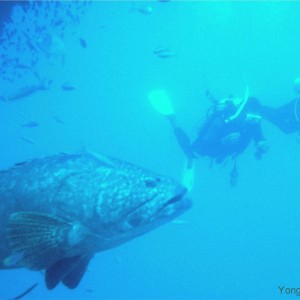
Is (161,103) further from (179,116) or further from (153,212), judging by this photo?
(179,116)

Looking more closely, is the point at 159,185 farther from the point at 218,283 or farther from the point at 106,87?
the point at 106,87

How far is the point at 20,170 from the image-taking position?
3656 millimetres

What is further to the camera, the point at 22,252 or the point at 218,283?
the point at 218,283

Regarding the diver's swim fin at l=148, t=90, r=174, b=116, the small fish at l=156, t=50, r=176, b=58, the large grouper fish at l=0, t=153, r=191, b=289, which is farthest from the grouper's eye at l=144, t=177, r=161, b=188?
the diver's swim fin at l=148, t=90, r=174, b=116

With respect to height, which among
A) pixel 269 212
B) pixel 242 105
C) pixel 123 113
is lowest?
pixel 242 105

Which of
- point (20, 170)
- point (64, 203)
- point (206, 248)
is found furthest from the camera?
point (206, 248)

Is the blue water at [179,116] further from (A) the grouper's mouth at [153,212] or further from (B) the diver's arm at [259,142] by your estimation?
(A) the grouper's mouth at [153,212]

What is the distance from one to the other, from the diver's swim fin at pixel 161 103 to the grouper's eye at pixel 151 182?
7300mm

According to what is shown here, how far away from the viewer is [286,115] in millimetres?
→ 10352

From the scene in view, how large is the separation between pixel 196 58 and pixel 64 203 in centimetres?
5575

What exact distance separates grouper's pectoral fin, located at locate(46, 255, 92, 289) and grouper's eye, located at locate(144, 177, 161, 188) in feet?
2.98

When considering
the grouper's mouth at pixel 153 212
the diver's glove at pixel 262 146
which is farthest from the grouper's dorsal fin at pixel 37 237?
the diver's glove at pixel 262 146

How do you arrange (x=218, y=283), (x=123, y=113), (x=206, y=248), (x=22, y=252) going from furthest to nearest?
(x=123, y=113), (x=206, y=248), (x=218, y=283), (x=22, y=252)

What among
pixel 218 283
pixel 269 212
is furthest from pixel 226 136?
pixel 269 212
